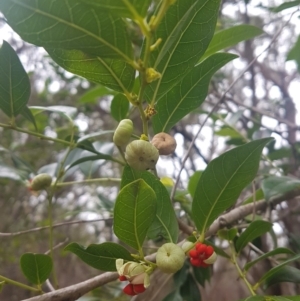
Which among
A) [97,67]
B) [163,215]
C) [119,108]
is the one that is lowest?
[163,215]

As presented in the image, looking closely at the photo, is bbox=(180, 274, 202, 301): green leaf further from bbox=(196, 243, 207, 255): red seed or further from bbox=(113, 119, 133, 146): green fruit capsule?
bbox=(113, 119, 133, 146): green fruit capsule

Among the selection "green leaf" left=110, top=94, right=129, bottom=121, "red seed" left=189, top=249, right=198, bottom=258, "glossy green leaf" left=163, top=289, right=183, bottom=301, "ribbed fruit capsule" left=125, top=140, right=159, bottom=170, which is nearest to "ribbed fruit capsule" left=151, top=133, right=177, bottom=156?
"ribbed fruit capsule" left=125, top=140, right=159, bottom=170

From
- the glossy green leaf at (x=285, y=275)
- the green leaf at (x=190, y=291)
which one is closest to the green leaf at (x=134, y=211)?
the glossy green leaf at (x=285, y=275)

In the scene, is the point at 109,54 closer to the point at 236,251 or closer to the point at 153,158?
the point at 153,158

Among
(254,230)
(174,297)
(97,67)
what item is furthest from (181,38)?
(174,297)

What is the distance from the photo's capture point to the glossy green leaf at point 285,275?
1.82 ft

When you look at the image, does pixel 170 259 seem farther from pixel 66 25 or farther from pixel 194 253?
pixel 66 25

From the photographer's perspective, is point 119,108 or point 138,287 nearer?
point 138,287

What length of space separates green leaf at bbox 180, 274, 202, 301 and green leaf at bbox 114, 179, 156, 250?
0.37m

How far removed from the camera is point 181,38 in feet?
1.51

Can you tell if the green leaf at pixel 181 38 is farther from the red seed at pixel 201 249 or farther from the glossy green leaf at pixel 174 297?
the glossy green leaf at pixel 174 297

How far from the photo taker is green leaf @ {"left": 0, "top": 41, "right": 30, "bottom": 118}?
0.56 metres

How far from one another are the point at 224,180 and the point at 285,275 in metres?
0.18

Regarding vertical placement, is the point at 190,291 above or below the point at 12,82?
below
